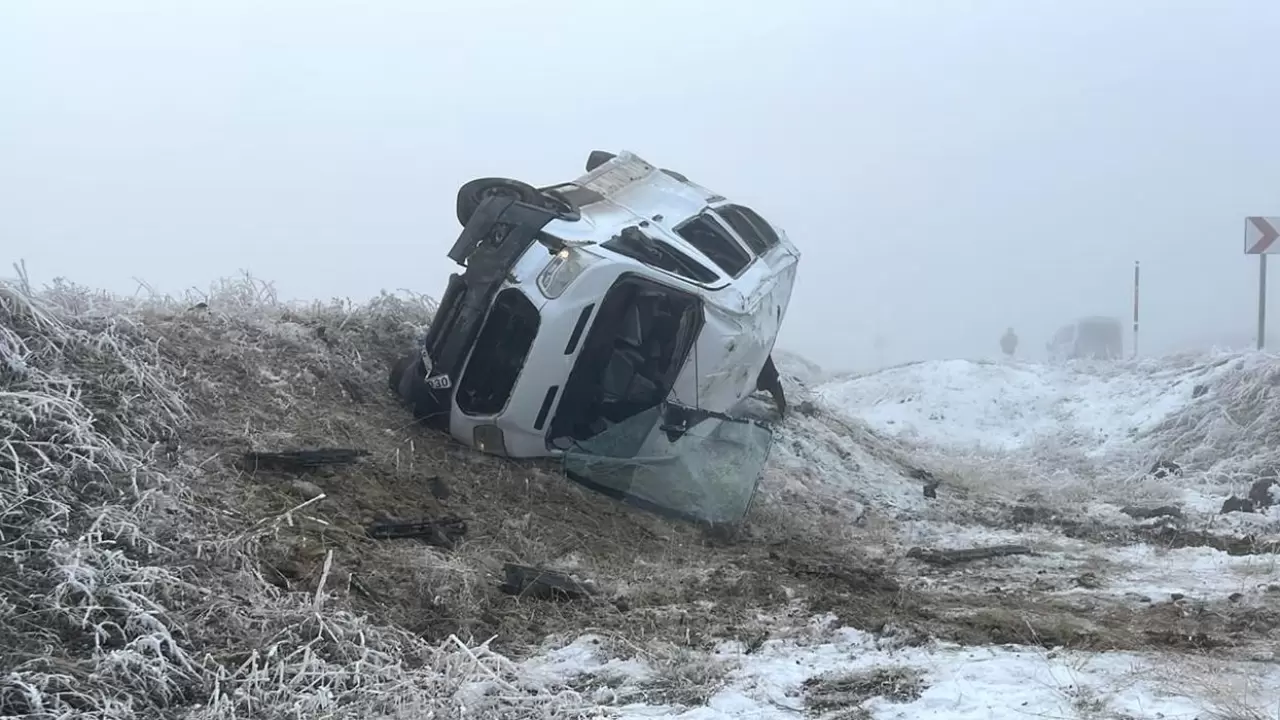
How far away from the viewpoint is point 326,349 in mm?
7949

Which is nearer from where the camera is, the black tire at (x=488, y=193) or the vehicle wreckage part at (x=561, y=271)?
the vehicle wreckage part at (x=561, y=271)

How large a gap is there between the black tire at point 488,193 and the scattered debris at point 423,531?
2.74 metres

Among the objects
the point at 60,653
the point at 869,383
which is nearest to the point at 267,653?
the point at 60,653

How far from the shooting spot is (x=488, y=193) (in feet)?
26.7

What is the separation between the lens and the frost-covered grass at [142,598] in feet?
12.1

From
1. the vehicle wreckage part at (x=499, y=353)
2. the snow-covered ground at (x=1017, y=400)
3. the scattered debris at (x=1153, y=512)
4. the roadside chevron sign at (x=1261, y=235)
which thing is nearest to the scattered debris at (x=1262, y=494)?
the scattered debris at (x=1153, y=512)

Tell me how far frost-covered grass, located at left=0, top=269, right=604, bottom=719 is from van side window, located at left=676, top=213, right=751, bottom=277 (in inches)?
154

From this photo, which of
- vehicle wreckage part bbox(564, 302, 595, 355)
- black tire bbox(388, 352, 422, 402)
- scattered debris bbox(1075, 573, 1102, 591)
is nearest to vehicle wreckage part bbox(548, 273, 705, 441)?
vehicle wreckage part bbox(564, 302, 595, 355)

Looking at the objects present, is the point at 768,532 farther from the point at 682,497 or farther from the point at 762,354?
the point at 762,354

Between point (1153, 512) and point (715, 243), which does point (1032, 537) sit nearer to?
point (1153, 512)

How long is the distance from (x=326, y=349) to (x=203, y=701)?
4.44 m

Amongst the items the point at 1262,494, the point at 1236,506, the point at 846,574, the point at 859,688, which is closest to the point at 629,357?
the point at 846,574

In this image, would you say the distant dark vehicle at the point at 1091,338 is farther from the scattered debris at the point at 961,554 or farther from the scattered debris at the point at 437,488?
the scattered debris at the point at 437,488

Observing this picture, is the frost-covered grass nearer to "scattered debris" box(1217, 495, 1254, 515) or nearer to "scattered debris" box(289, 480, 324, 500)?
"scattered debris" box(289, 480, 324, 500)
